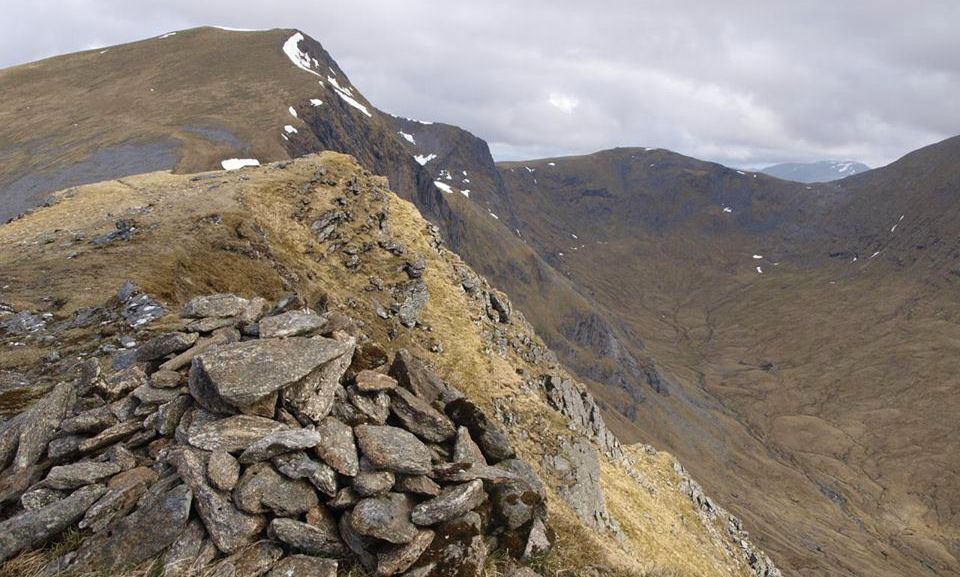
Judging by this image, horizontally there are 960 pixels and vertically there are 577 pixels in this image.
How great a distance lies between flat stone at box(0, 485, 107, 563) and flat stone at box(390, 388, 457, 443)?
6.75 meters

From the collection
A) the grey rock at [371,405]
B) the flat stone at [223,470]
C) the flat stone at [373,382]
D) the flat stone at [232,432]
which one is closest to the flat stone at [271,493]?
the flat stone at [223,470]

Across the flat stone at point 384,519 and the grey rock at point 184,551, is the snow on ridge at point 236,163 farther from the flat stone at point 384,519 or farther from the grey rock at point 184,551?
the flat stone at point 384,519

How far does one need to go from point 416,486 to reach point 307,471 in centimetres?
238

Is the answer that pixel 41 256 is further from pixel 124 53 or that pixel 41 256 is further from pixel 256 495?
pixel 124 53

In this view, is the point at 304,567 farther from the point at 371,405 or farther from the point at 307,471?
the point at 371,405

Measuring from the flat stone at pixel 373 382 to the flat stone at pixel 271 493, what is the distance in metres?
3.32

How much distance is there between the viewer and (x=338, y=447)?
456 inches

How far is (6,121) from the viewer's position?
127875 millimetres

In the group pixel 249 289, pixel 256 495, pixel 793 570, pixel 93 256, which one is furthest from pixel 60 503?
pixel 793 570

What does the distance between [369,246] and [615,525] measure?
2898 cm

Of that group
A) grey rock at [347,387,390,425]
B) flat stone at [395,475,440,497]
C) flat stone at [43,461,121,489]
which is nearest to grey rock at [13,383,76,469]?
flat stone at [43,461,121,489]

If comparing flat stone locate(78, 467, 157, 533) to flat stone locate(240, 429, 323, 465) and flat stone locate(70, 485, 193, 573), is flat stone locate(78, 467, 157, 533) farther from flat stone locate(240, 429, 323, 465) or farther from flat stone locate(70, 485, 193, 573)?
flat stone locate(240, 429, 323, 465)

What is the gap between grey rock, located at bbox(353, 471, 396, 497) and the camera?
11016 mm

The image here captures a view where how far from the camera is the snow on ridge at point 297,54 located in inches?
6673
